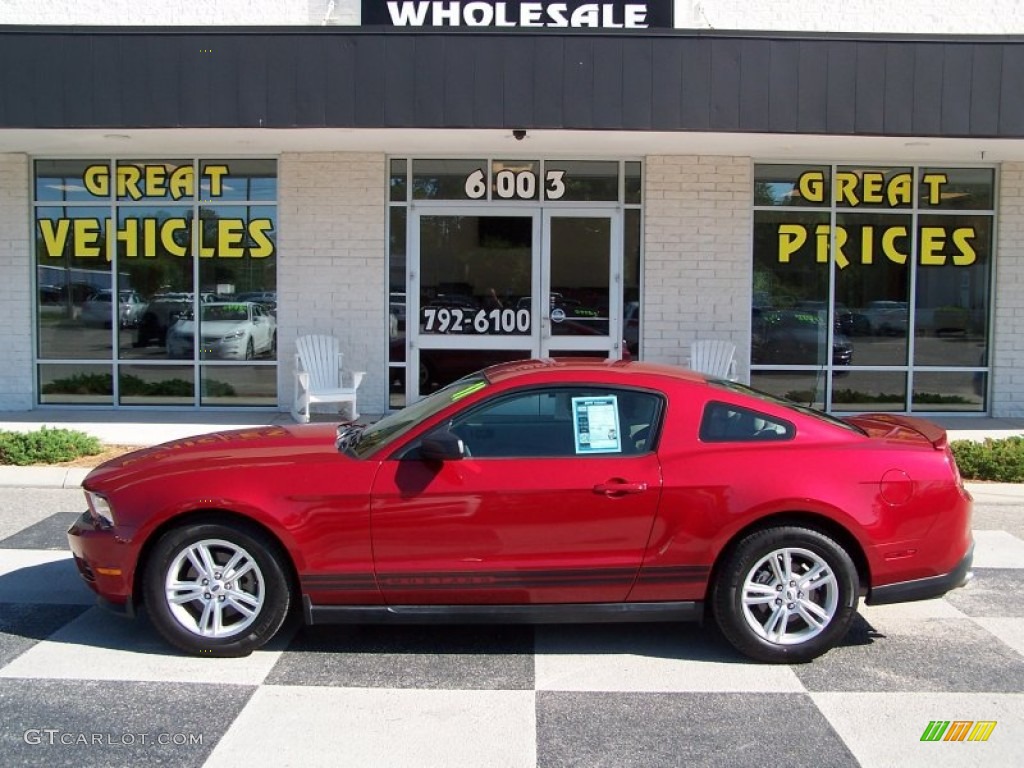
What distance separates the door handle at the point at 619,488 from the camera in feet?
15.7

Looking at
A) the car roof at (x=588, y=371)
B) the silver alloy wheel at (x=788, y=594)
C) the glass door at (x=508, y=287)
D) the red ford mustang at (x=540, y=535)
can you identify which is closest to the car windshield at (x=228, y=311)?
the glass door at (x=508, y=287)

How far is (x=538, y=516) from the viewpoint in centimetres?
479

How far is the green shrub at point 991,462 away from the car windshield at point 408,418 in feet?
17.8

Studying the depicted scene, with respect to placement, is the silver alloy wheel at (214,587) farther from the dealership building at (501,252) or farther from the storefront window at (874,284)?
the storefront window at (874,284)

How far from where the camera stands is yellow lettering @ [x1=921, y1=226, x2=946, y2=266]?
12703 millimetres

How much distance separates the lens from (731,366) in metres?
12.0

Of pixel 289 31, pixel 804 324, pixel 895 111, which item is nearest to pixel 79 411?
pixel 289 31

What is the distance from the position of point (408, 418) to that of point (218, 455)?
1.01 m

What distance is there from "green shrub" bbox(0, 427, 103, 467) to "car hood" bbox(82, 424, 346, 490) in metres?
4.63

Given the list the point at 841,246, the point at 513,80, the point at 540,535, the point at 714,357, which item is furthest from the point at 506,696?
the point at 841,246

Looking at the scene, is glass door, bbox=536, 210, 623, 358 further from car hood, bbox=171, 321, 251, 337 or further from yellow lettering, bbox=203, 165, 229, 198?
yellow lettering, bbox=203, 165, 229, 198

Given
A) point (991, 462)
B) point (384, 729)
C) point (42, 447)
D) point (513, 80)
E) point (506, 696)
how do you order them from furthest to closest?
1. point (513, 80)
2. point (42, 447)
3. point (991, 462)
4. point (506, 696)
5. point (384, 729)

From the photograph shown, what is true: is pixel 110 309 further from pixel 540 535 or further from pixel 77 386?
→ pixel 540 535

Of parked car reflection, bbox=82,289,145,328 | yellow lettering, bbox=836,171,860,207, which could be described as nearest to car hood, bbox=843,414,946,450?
yellow lettering, bbox=836,171,860,207
